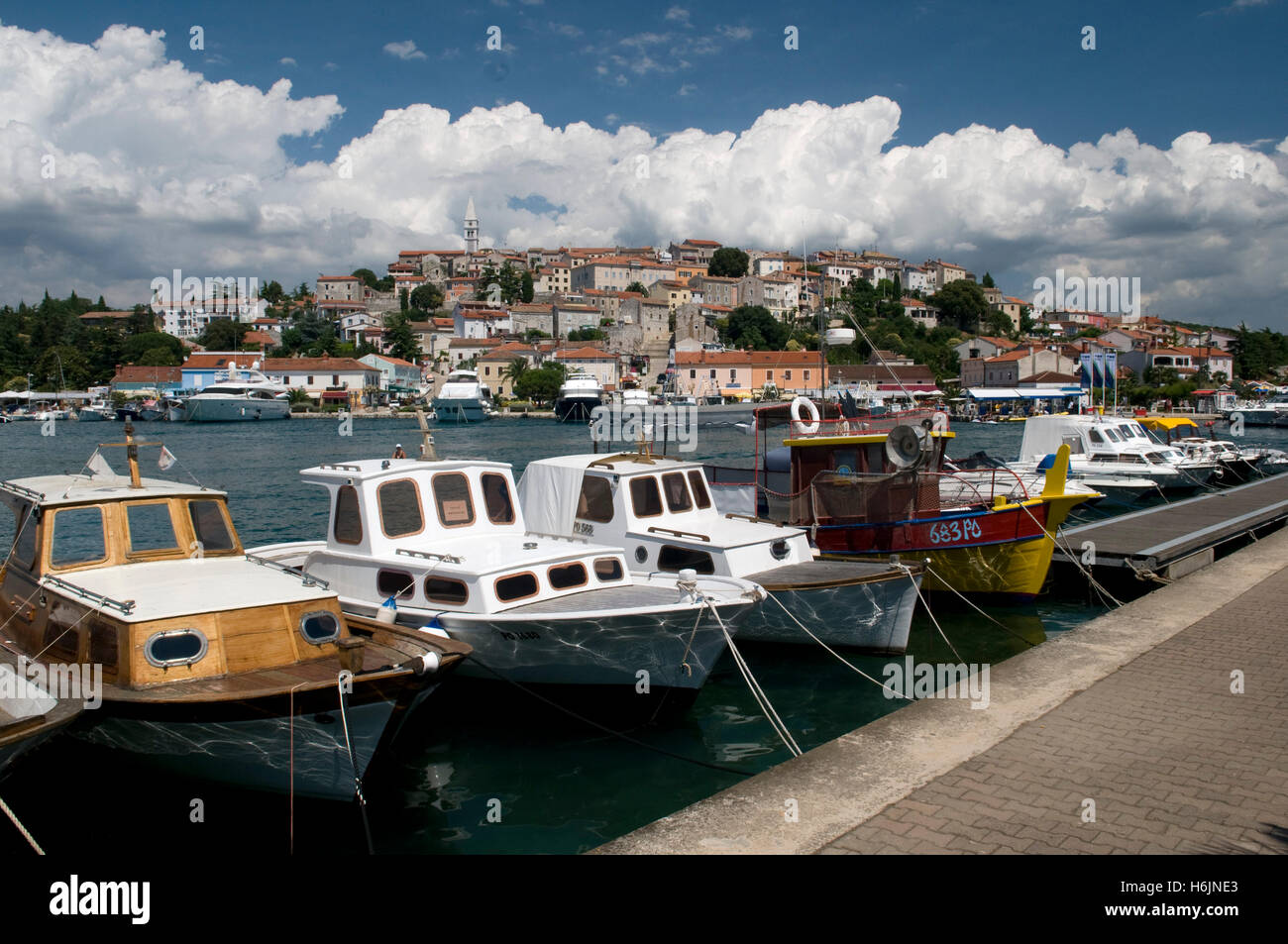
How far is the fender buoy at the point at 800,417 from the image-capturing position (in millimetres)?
17969

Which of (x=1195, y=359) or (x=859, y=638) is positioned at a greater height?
(x=1195, y=359)

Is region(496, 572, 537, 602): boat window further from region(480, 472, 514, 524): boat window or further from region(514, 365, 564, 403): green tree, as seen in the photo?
region(514, 365, 564, 403): green tree

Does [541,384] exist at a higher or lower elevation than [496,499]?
higher

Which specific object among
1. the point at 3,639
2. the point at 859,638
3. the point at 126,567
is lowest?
the point at 859,638

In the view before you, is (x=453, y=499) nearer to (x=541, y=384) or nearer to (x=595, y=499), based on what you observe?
(x=595, y=499)

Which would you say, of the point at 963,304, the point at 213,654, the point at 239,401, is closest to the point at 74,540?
the point at 213,654

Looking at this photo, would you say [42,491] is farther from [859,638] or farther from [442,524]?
[859,638]

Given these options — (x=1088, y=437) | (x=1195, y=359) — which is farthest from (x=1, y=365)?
(x=1195, y=359)

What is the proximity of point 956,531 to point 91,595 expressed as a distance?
13408mm

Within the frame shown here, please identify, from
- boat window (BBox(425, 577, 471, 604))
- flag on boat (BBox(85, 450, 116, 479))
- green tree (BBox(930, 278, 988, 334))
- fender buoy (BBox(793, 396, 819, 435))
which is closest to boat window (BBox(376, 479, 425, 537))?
boat window (BBox(425, 577, 471, 604))

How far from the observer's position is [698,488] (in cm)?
1475

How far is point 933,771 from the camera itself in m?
6.95
